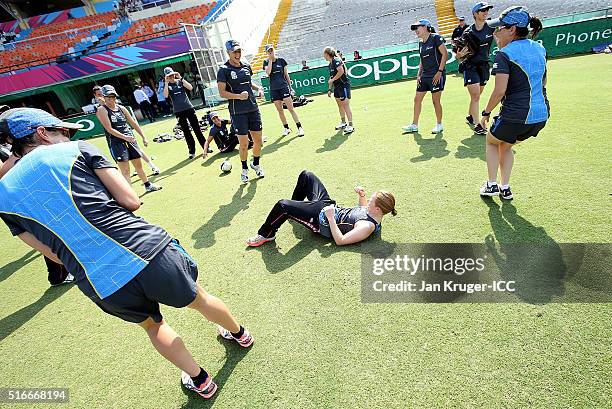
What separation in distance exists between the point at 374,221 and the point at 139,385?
2.53 m

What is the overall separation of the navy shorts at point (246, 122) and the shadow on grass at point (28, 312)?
3.29 m

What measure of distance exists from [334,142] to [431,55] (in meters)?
2.47

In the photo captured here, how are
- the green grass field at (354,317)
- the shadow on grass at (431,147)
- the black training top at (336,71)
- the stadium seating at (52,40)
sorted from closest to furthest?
1. the green grass field at (354,317)
2. the shadow on grass at (431,147)
3. the black training top at (336,71)
4. the stadium seating at (52,40)

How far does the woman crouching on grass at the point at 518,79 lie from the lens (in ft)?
10.2

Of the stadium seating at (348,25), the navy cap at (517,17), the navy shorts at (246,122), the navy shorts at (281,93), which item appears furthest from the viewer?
the stadium seating at (348,25)

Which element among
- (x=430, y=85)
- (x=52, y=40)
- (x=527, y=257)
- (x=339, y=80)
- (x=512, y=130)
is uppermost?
(x=52, y=40)

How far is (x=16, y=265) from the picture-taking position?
15.7 feet

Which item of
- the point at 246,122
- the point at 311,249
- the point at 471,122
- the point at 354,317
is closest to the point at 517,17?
the point at 311,249

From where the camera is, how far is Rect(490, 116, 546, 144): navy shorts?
3.33 m

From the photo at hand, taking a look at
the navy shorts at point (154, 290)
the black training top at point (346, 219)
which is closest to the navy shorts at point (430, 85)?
the black training top at point (346, 219)

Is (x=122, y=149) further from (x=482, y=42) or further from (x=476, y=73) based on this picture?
(x=482, y=42)

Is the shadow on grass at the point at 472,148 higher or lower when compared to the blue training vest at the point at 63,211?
lower

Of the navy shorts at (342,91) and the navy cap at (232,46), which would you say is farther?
the navy shorts at (342,91)

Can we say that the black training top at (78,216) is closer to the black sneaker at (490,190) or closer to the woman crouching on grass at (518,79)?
the woman crouching on grass at (518,79)
